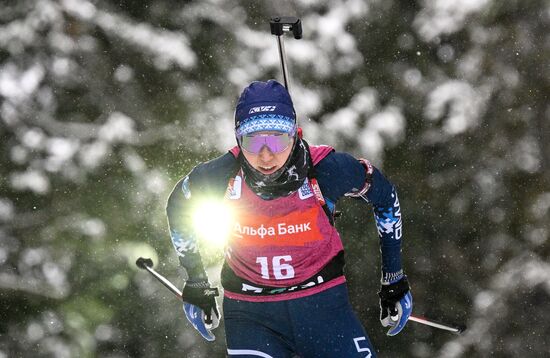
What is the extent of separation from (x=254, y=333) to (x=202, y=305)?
588 mm

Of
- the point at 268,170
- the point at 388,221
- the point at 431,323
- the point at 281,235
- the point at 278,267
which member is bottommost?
the point at 431,323

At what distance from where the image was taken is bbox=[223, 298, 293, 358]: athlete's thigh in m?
3.30

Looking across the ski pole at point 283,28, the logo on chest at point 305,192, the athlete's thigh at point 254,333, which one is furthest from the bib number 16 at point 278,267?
the ski pole at point 283,28

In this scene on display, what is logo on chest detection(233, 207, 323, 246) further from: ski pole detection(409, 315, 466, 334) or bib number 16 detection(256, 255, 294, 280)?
ski pole detection(409, 315, 466, 334)

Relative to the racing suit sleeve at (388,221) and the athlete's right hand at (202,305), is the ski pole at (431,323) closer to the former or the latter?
the racing suit sleeve at (388,221)

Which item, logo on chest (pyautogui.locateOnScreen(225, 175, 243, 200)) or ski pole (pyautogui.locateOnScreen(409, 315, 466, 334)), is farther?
ski pole (pyautogui.locateOnScreen(409, 315, 466, 334))

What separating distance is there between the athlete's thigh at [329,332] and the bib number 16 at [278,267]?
169 mm

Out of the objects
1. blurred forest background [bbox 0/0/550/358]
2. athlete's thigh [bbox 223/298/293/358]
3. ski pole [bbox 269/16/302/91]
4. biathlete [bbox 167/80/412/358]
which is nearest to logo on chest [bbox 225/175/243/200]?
biathlete [bbox 167/80/412/358]

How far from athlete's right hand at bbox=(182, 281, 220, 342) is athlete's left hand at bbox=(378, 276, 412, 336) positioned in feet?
3.00

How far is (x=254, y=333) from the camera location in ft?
11.0

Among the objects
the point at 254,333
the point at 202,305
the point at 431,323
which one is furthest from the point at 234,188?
the point at 431,323

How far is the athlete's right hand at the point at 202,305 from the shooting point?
3855mm

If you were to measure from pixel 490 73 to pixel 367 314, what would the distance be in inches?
156

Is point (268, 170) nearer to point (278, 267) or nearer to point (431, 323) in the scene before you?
point (278, 267)
